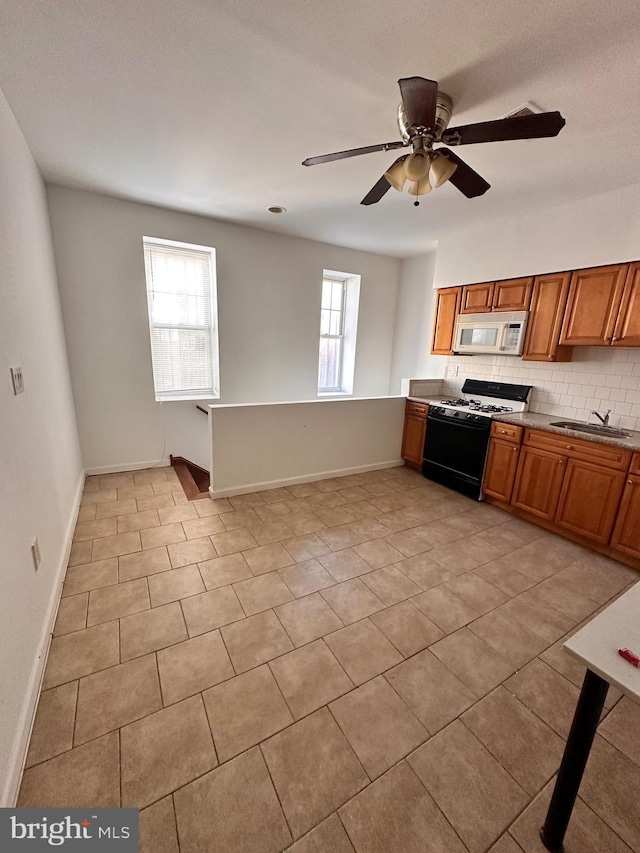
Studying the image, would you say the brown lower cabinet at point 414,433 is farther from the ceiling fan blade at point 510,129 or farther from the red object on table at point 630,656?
the red object on table at point 630,656

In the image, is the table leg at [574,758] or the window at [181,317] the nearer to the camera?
the table leg at [574,758]

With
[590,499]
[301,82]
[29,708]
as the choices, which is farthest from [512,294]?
[29,708]

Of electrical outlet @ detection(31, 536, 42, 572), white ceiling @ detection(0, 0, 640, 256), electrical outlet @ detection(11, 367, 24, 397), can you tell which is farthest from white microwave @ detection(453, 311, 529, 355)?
electrical outlet @ detection(31, 536, 42, 572)

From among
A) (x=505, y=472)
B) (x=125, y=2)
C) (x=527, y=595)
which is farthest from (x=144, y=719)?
(x=505, y=472)

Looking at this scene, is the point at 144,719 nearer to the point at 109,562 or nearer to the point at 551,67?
the point at 109,562

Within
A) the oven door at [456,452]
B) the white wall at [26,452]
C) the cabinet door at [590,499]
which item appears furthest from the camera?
the oven door at [456,452]

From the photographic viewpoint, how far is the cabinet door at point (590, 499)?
2564 millimetres

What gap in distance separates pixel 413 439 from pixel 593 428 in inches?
67.0

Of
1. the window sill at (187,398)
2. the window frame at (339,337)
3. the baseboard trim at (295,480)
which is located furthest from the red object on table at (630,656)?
the window frame at (339,337)

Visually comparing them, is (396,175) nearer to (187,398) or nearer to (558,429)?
(558,429)

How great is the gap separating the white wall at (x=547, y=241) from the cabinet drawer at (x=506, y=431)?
1422 millimetres

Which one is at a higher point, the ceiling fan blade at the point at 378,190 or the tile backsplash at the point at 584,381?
the ceiling fan blade at the point at 378,190

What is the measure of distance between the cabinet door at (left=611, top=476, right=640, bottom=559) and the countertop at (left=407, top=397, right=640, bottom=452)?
0.82ft

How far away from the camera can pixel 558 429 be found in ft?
9.27
